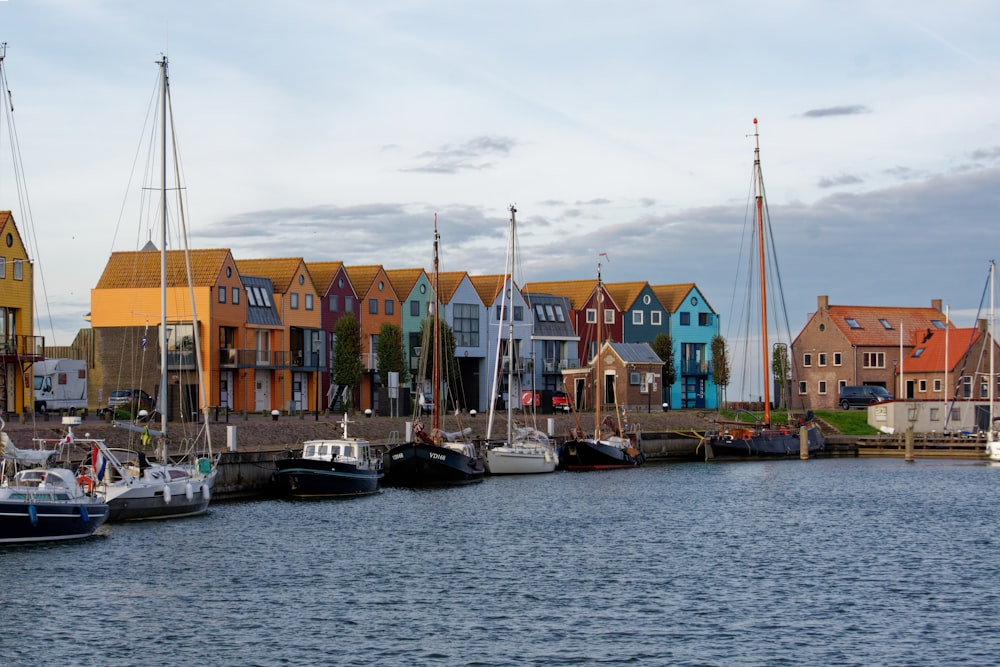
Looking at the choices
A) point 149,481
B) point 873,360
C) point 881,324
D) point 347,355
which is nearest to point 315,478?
point 149,481

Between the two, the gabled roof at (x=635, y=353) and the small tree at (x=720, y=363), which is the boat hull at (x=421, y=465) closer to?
the gabled roof at (x=635, y=353)

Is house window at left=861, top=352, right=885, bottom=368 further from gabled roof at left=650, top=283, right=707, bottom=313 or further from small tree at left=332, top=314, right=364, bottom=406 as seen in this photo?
small tree at left=332, top=314, right=364, bottom=406

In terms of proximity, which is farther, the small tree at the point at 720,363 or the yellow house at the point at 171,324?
the small tree at the point at 720,363

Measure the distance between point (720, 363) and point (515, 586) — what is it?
83910 millimetres

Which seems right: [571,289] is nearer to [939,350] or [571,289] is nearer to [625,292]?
[625,292]

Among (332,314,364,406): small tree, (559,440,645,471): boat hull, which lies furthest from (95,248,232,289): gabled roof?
(559,440,645,471): boat hull

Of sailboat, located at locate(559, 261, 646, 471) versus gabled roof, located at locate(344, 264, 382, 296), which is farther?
gabled roof, located at locate(344, 264, 382, 296)

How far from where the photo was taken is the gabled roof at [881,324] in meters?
118

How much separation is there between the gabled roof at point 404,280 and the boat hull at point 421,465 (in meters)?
40.0

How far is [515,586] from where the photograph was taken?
36875mm

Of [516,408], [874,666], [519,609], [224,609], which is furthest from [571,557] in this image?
[516,408]

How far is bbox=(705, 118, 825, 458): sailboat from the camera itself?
90438 millimetres

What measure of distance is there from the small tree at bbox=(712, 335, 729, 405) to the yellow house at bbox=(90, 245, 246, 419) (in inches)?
1834

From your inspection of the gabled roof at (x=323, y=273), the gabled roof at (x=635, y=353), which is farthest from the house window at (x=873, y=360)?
the gabled roof at (x=323, y=273)
